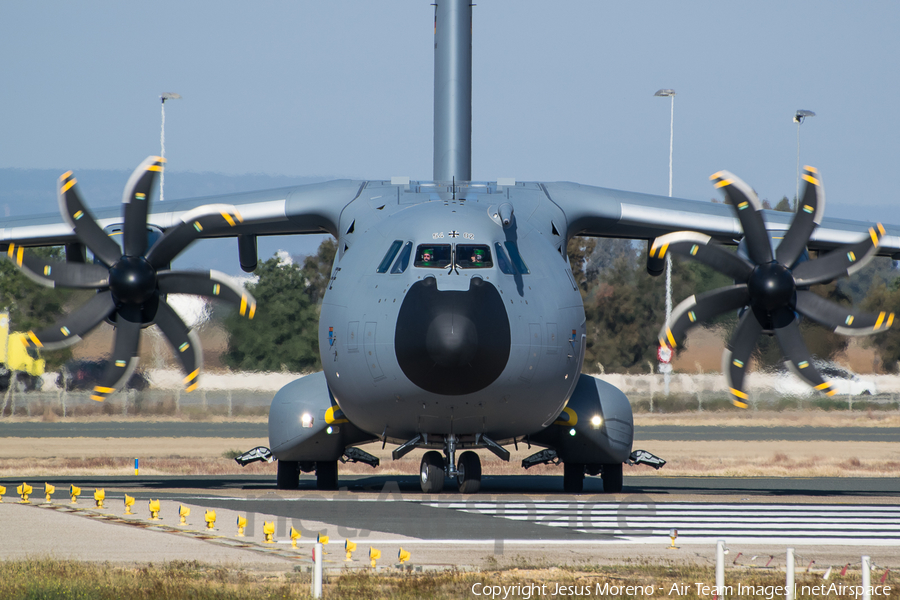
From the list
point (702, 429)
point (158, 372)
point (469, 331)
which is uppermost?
point (469, 331)

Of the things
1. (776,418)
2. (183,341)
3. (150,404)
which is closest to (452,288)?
(183,341)

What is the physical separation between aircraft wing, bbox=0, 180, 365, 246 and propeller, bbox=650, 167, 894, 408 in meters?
4.59

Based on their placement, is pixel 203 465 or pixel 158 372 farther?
pixel 158 372

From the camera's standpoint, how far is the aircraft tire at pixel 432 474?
13906mm

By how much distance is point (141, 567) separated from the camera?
29.4 ft

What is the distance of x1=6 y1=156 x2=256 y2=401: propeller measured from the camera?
14797 mm

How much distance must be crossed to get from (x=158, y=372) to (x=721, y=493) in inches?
571

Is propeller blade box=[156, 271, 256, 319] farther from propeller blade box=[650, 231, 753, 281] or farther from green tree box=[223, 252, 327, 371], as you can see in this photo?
green tree box=[223, 252, 327, 371]

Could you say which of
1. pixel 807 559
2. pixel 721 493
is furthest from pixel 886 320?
pixel 807 559

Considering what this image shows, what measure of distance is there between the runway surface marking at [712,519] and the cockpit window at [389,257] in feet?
9.30

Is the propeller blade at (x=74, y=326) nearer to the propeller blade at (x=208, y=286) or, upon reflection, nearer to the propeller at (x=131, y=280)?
the propeller at (x=131, y=280)

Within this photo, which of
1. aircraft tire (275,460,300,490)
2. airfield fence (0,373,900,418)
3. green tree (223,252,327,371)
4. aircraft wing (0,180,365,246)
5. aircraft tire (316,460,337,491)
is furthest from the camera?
airfield fence (0,373,900,418)

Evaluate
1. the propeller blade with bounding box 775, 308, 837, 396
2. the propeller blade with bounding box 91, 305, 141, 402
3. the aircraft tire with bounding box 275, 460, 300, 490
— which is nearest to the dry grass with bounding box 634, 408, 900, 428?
the propeller blade with bounding box 775, 308, 837, 396

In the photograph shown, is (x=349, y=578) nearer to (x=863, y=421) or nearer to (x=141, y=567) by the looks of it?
(x=141, y=567)
